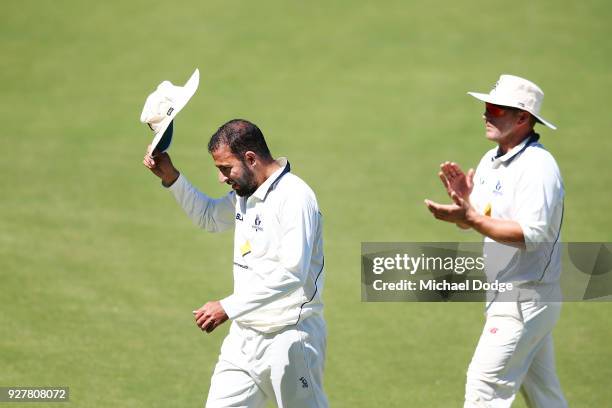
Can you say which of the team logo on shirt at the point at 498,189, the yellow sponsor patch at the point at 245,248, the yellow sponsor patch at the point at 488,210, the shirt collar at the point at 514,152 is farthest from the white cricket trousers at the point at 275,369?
the shirt collar at the point at 514,152

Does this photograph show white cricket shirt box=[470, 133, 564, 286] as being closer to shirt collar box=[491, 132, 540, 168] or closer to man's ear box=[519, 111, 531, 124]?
shirt collar box=[491, 132, 540, 168]

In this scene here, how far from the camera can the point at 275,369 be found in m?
6.50

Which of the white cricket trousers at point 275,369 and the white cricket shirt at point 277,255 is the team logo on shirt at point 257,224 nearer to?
the white cricket shirt at point 277,255

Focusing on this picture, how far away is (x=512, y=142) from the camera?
275 inches

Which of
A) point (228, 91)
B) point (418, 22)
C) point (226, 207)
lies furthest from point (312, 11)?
point (226, 207)

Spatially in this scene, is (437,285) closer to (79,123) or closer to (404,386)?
(404,386)

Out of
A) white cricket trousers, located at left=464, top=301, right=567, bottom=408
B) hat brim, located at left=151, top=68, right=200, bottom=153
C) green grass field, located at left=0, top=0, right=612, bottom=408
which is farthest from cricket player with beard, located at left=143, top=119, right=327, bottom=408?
green grass field, located at left=0, top=0, right=612, bottom=408

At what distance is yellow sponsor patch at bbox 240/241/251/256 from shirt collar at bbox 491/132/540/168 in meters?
1.88

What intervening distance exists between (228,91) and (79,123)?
9.88ft

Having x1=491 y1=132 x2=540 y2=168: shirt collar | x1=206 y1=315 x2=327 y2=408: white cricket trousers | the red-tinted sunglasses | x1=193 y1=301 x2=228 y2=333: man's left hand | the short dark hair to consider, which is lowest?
x1=206 y1=315 x2=327 y2=408: white cricket trousers

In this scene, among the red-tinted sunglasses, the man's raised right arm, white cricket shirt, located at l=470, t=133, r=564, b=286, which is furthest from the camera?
the man's raised right arm

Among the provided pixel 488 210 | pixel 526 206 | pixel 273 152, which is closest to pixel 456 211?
pixel 526 206

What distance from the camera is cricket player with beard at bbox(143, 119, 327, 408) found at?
6492 mm

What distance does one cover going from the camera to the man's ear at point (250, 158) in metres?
6.58
